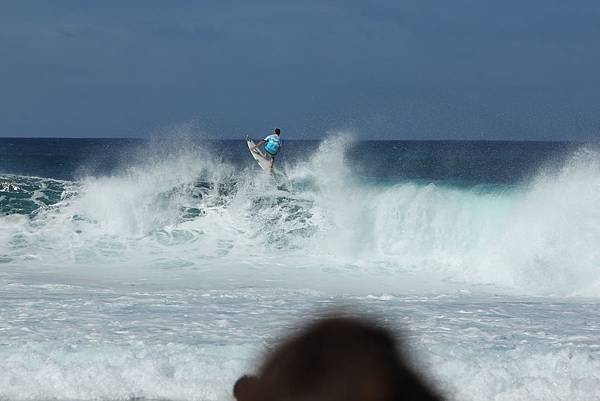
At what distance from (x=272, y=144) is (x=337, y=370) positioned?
22.2 meters

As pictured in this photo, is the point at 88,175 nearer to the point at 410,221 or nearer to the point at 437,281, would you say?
the point at 410,221

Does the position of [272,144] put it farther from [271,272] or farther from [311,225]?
[271,272]

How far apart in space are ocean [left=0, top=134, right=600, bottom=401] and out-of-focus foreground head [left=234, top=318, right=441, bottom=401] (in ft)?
0.16

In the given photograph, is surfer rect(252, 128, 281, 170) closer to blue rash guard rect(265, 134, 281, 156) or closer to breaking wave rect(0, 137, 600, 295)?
blue rash guard rect(265, 134, 281, 156)

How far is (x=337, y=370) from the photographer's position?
0.73m

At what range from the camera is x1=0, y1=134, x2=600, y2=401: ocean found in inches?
328

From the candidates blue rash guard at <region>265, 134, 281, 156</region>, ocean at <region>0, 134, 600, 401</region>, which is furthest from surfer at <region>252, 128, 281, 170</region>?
ocean at <region>0, 134, 600, 401</region>

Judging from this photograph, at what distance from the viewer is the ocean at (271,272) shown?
8.34 m

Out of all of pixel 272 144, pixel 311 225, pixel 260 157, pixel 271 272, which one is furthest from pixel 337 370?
pixel 260 157

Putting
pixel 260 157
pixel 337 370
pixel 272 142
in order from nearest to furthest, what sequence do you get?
pixel 337 370 < pixel 272 142 < pixel 260 157

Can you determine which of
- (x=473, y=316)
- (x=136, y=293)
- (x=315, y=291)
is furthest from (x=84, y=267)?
(x=473, y=316)

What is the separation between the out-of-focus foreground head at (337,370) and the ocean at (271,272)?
5 centimetres

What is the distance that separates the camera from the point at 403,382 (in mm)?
740

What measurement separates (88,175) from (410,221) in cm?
1056
